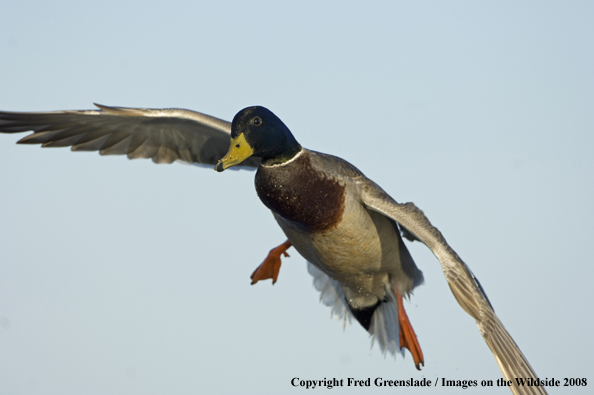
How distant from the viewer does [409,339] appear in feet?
22.4

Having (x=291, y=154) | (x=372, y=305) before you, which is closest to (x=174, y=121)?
(x=291, y=154)

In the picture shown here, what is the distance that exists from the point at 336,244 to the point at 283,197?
77 centimetres

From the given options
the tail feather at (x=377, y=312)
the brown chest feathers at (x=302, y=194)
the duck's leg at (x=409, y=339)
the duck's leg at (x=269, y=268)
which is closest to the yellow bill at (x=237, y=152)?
the brown chest feathers at (x=302, y=194)

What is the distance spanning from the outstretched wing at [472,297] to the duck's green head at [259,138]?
1.13 metres

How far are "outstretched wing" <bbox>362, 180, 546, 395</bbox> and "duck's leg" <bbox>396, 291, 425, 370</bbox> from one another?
97 centimetres

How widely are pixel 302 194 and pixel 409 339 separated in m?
1.95

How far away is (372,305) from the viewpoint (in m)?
8.03

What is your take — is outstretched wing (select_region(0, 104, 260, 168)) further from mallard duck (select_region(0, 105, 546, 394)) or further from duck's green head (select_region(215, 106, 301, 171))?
duck's green head (select_region(215, 106, 301, 171))

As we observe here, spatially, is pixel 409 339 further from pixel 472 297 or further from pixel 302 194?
pixel 302 194

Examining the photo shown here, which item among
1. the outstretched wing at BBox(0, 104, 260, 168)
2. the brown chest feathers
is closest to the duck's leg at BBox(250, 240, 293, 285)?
the outstretched wing at BBox(0, 104, 260, 168)

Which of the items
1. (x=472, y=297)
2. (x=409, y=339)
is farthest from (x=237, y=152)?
(x=409, y=339)

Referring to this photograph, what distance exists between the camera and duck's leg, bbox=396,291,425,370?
6.73 meters

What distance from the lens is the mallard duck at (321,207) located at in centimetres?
590

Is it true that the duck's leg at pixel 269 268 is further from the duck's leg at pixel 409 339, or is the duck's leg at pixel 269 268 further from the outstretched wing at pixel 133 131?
the duck's leg at pixel 409 339
